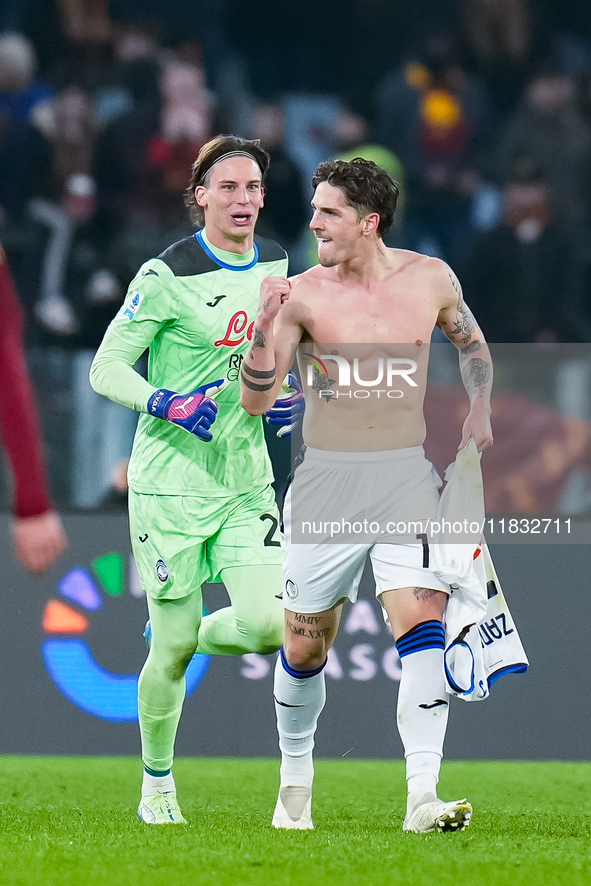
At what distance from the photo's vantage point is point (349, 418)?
13.4 ft

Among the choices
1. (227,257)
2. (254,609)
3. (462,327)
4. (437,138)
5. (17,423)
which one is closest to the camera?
(17,423)

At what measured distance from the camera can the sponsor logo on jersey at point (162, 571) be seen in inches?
176

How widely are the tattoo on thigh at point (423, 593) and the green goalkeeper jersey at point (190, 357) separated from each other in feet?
3.27

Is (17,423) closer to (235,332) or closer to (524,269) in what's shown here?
(235,332)

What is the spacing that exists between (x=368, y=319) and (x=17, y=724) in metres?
2.96

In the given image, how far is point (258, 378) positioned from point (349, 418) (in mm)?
325

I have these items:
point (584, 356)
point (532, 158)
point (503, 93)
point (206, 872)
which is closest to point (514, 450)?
point (584, 356)

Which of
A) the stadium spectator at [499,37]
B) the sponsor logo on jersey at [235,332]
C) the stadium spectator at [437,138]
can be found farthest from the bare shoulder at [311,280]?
the stadium spectator at [499,37]

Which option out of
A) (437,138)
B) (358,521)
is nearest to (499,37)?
(437,138)

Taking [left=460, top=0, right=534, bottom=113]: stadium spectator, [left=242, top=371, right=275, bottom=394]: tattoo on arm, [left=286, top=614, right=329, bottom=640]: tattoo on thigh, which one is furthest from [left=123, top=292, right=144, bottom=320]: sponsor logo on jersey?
[left=460, top=0, right=534, bottom=113]: stadium spectator

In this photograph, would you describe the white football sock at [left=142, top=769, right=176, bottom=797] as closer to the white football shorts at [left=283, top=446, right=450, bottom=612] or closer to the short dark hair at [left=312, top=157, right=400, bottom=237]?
the white football shorts at [left=283, top=446, right=450, bottom=612]

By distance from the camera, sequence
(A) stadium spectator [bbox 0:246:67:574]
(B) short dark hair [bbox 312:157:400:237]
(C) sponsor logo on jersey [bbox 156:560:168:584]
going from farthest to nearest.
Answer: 1. (C) sponsor logo on jersey [bbox 156:560:168:584]
2. (B) short dark hair [bbox 312:157:400:237]
3. (A) stadium spectator [bbox 0:246:67:574]

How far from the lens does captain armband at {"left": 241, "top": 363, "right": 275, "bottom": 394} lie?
3.99m

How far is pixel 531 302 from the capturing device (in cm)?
787
